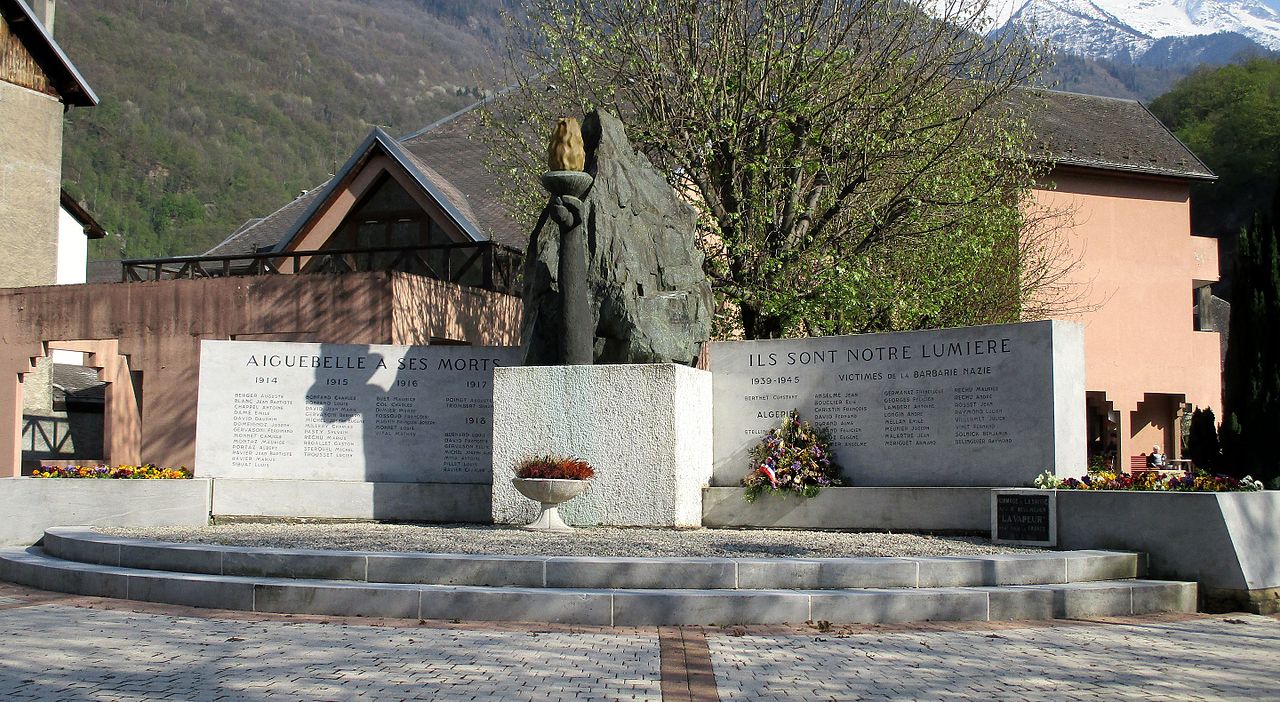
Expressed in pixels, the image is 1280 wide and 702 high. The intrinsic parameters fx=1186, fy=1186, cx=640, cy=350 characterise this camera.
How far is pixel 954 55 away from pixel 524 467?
37.7 ft

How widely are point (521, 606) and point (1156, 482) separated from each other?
6710mm

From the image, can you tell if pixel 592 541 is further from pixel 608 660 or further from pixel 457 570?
pixel 608 660

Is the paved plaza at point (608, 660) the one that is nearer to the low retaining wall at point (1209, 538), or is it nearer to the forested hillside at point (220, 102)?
the low retaining wall at point (1209, 538)

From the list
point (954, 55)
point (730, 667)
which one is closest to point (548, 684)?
point (730, 667)

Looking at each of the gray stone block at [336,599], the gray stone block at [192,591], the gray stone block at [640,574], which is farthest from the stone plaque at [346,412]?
the gray stone block at [640,574]

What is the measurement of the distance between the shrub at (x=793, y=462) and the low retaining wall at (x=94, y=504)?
292 inches

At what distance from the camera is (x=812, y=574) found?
10.2 meters

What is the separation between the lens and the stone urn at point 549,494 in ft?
43.3

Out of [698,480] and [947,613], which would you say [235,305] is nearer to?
[698,480]

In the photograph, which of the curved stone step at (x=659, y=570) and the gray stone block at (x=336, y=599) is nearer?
the gray stone block at (x=336, y=599)

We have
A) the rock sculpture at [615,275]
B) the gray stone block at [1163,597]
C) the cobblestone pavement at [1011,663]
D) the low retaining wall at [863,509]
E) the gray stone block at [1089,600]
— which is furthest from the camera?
the rock sculpture at [615,275]

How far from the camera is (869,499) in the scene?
1422 centimetres

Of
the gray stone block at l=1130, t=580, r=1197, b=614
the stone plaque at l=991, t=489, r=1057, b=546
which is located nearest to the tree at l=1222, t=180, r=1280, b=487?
the stone plaque at l=991, t=489, r=1057, b=546

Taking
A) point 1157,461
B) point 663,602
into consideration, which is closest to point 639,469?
point 663,602
